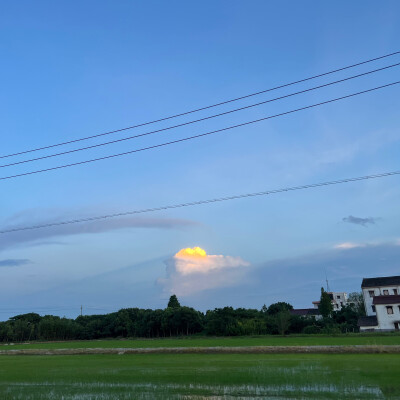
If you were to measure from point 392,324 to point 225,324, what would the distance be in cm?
2435

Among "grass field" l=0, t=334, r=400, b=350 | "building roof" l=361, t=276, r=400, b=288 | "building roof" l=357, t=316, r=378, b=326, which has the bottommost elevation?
"grass field" l=0, t=334, r=400, b=350

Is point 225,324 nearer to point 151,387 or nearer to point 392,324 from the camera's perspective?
point 392,324

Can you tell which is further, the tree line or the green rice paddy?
the tree line

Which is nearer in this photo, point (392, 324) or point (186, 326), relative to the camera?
point (392, 324)

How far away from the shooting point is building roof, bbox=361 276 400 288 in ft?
210

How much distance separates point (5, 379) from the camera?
18.9m

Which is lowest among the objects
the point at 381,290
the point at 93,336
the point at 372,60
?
the point at 93,336

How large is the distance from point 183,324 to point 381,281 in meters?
35.4

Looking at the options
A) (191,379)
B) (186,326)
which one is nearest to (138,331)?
(186,326)

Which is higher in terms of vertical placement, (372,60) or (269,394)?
(372,60)

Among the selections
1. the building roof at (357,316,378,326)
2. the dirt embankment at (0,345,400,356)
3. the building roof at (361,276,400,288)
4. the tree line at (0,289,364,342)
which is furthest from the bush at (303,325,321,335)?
the dirt embankment at (0,345,400,356)

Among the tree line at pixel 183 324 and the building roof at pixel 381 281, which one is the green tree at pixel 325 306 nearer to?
the tree line at pixel 183 324

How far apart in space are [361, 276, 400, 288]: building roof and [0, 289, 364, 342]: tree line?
5055mm

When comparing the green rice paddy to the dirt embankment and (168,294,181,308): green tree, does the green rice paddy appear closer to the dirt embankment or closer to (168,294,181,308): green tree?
the dirt embankment
